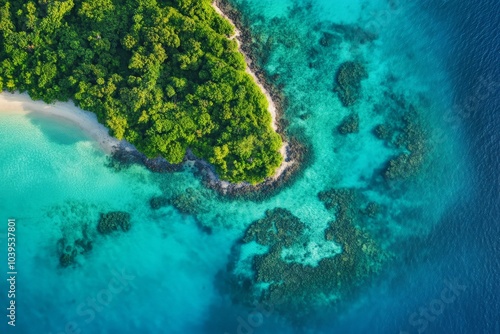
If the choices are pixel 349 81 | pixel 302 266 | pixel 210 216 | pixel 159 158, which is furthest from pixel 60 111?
pixel 349 81

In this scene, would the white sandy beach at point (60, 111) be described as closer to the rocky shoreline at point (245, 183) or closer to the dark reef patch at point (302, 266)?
the rocky shoreline at point (245, 183)

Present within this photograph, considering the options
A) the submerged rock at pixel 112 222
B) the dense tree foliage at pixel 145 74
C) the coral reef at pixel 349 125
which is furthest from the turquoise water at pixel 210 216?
the dense tree foliage at pixel 145 74

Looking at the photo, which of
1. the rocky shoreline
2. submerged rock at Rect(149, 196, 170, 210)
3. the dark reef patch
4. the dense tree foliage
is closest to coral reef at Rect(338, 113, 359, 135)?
the rocky shoreline

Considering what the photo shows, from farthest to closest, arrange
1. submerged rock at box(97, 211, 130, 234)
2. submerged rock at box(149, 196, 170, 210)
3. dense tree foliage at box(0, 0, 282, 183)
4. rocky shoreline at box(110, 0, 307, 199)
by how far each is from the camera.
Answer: rocky shoreline at box(110, 0, 307, 199)
submerged rock at box(149, 196, 170, 210)
submerged rock at box(97, 211, 130, 234)
dense tree foliage at box(0, 0, 282, 183)

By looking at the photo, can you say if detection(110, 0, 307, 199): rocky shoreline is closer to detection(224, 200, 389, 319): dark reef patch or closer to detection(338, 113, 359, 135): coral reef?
detection(224, 200, 389, 319): dark reef patch

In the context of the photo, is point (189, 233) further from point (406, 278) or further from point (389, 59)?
point (389, 59)

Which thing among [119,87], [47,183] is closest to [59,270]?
[47,183]
